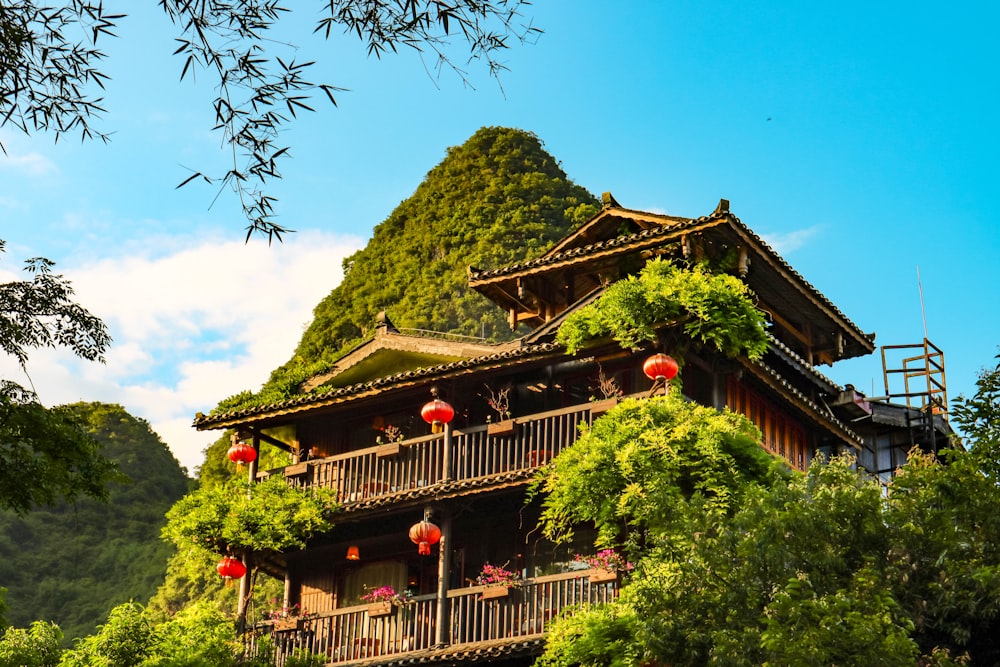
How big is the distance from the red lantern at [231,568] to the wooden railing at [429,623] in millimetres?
1011

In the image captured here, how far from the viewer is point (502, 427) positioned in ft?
67.7

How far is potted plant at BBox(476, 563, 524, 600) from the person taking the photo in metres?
19.4

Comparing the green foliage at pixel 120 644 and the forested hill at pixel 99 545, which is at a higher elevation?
the forested hill at pixel 99 545

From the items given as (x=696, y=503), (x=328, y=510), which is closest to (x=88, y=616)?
(x=328, y=510)

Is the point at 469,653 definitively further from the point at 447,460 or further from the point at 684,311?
the point at 684,311

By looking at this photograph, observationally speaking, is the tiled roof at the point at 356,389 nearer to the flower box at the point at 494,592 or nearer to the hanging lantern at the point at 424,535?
the hanging lantern at the point at 424,535

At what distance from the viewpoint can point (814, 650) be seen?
12.1 m

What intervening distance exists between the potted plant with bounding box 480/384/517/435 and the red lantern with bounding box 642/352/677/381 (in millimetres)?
2401

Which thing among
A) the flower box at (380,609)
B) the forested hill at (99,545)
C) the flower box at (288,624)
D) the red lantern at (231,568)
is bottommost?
the flower box at (288,624)

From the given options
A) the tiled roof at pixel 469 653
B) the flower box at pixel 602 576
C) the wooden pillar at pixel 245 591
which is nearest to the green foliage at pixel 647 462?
the flower box at pixel 602 576

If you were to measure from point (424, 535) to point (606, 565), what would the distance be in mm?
3388

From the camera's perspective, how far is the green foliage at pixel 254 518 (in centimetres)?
2167

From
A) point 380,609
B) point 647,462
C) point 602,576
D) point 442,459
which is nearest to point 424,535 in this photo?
point 380,609

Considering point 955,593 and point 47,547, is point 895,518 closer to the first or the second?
point 955,593
